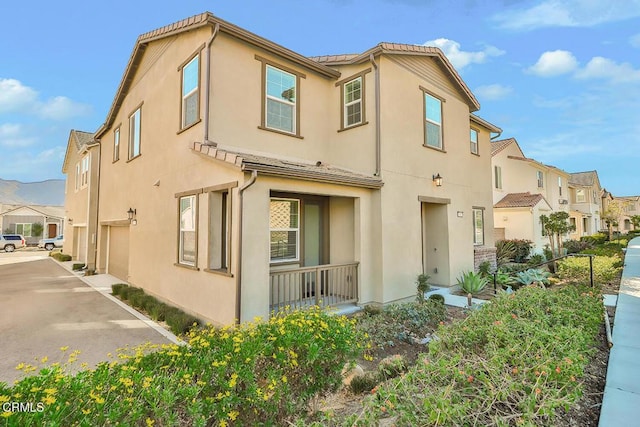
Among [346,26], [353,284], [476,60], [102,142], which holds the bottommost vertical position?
[353,284]

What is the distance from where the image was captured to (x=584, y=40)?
47.2 ft

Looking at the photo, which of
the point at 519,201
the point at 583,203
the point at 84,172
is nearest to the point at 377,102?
the point at 519,201

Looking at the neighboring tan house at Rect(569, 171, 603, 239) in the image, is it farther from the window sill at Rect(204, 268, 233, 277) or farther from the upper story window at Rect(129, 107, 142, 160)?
the upper story window at Rect(129, 107, 142, 160)

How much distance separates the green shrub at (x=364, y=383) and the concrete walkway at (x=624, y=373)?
7.35 feet

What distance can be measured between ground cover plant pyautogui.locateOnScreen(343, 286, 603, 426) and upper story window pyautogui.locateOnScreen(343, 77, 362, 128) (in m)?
7.05

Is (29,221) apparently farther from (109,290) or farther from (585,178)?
(585,178)

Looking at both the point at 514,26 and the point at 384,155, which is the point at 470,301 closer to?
the point at 384,155

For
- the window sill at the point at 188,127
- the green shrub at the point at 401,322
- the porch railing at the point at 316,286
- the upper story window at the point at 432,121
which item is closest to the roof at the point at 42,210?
the window sill at the point at 188,127

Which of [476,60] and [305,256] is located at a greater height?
→ [476,60]

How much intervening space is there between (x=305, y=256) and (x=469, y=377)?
659 cm

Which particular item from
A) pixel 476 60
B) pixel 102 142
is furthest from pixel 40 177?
pixel 476 60

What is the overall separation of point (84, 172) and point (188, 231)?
575 inches

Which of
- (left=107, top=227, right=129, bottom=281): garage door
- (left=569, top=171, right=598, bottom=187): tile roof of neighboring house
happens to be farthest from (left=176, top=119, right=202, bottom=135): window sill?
(left=569, top=171, right=598, bottom=187): tile roof of neighboring house

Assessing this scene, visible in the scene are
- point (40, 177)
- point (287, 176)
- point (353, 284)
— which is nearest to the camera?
point (287, 176)
